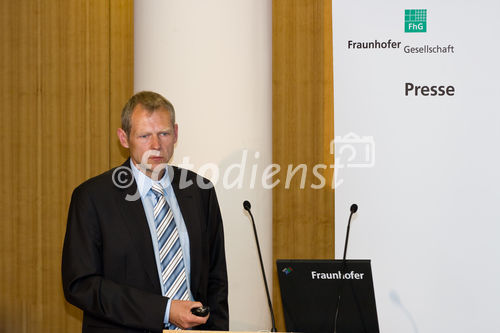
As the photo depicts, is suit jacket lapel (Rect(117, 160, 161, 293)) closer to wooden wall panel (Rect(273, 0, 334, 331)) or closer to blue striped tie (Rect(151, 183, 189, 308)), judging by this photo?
blue striped tie (Rect(151, 183, 189, 308))

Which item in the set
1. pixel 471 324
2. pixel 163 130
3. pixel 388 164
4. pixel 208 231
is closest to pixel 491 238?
pixel 471 324

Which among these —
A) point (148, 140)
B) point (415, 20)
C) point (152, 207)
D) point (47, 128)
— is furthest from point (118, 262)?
point (415, 20)

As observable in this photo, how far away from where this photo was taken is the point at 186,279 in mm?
2557

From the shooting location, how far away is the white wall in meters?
3.73

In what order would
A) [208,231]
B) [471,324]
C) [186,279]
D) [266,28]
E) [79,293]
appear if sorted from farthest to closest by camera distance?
1. [266,28]
2. [471,324]
3. [208,231]
4. [186,279]
5. [79,293]

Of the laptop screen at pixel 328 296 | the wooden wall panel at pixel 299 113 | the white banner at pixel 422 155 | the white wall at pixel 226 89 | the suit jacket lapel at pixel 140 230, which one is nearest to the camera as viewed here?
the laptop screen at pixel 328 296

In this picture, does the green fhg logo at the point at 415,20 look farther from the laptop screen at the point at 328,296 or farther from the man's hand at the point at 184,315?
the man's hand at the point at 184,315

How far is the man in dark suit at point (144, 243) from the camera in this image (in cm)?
234

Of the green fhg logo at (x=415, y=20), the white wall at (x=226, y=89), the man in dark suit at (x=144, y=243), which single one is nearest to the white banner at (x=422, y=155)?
the green fhg logo at (x=415, y=20)

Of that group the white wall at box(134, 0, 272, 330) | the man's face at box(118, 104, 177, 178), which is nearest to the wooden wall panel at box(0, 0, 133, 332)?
the white wall at box(134, 0, 272, 330)

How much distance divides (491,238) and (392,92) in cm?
107

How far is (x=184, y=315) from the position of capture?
2270 millimetres

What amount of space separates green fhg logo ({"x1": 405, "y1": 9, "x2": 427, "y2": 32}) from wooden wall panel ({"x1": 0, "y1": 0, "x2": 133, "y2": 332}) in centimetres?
175

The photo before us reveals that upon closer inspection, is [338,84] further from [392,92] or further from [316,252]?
[316,252]
